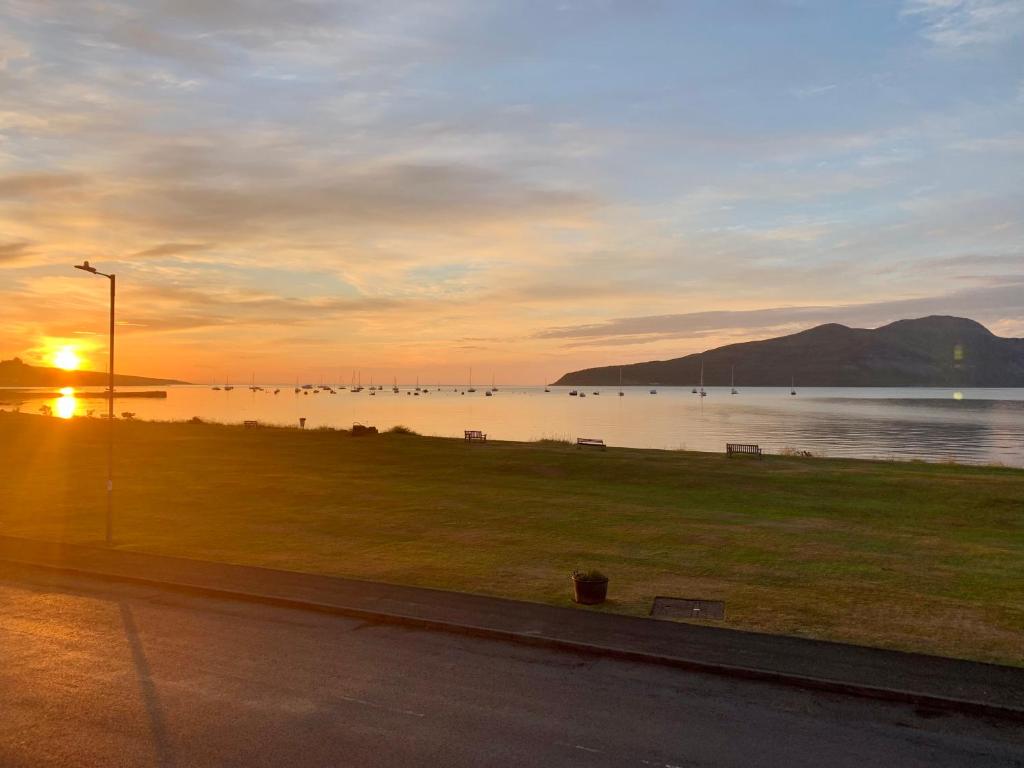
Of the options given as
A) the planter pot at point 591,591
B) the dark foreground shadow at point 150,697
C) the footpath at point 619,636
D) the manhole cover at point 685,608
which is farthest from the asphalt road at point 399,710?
the manhole cover at point 685,608

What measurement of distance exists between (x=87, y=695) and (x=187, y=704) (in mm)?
1589

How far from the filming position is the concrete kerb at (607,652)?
10.3 meters

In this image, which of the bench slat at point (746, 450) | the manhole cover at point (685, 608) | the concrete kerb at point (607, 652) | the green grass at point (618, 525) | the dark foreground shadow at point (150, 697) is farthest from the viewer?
the bench slat at point (746, 450)

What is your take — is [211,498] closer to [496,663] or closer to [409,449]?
[409,449]

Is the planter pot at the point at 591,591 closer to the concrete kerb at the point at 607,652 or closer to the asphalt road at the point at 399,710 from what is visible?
the concrete kerb at the point at 607,652

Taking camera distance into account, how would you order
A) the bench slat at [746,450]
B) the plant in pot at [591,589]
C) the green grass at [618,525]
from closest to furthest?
the plant in pot at [591,589] → the green grass at [618,525] → the bench slat at [746,450]

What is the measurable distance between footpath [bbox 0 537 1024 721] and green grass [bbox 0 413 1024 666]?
3.90 feet

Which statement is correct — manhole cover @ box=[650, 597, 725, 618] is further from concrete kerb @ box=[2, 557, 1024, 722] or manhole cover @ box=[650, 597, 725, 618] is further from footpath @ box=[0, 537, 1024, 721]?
concrete kerb @ box=[2, 557, 1024, 722]

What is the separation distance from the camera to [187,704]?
10.2 meters

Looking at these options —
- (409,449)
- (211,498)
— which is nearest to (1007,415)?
(409,449)

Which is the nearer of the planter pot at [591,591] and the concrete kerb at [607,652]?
the concrete kerb at [607,652]

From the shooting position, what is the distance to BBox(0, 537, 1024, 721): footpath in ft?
35.6

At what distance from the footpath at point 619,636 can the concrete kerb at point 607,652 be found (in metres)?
0.02

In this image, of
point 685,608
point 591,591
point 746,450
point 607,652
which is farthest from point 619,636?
point 746,450
